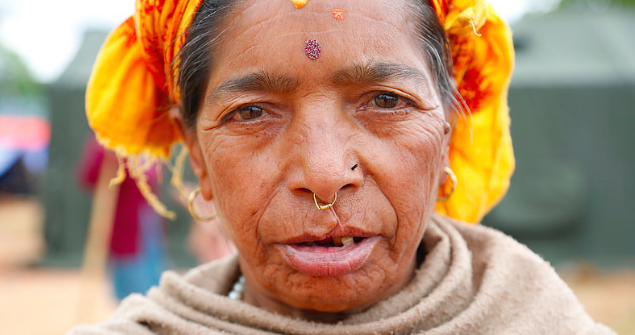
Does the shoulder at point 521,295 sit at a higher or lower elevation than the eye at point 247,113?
lower

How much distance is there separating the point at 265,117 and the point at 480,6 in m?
0.74

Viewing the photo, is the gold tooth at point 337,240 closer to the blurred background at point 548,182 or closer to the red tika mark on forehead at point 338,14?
the red tika mark on forehead at point 338,14

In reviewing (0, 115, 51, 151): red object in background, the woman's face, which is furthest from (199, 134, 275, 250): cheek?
(0, 115, 51, 151): red object in background

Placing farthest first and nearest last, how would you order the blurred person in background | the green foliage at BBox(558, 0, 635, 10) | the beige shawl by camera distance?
the green foliage at BBox(558, 0, 635, 10)
the blurred person in background
the beige shawl

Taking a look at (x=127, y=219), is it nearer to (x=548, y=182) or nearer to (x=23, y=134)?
(x=548, y=182)

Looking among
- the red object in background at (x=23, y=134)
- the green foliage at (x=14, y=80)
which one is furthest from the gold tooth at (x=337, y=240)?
the green foliage at (x=14, y=80)

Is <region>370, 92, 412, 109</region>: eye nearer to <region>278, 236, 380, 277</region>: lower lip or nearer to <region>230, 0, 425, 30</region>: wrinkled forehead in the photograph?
<region>230, 0, 425, 30</region>: wrinkled forehead

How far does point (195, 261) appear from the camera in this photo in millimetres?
11055

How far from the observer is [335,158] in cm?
155

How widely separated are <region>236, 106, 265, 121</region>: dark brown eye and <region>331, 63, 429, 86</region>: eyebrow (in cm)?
24

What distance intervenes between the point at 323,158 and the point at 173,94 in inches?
29.8

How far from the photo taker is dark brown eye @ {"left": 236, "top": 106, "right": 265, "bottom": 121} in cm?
171

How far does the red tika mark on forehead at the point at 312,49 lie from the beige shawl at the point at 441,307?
2.58 feet

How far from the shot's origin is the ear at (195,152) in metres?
1.96
